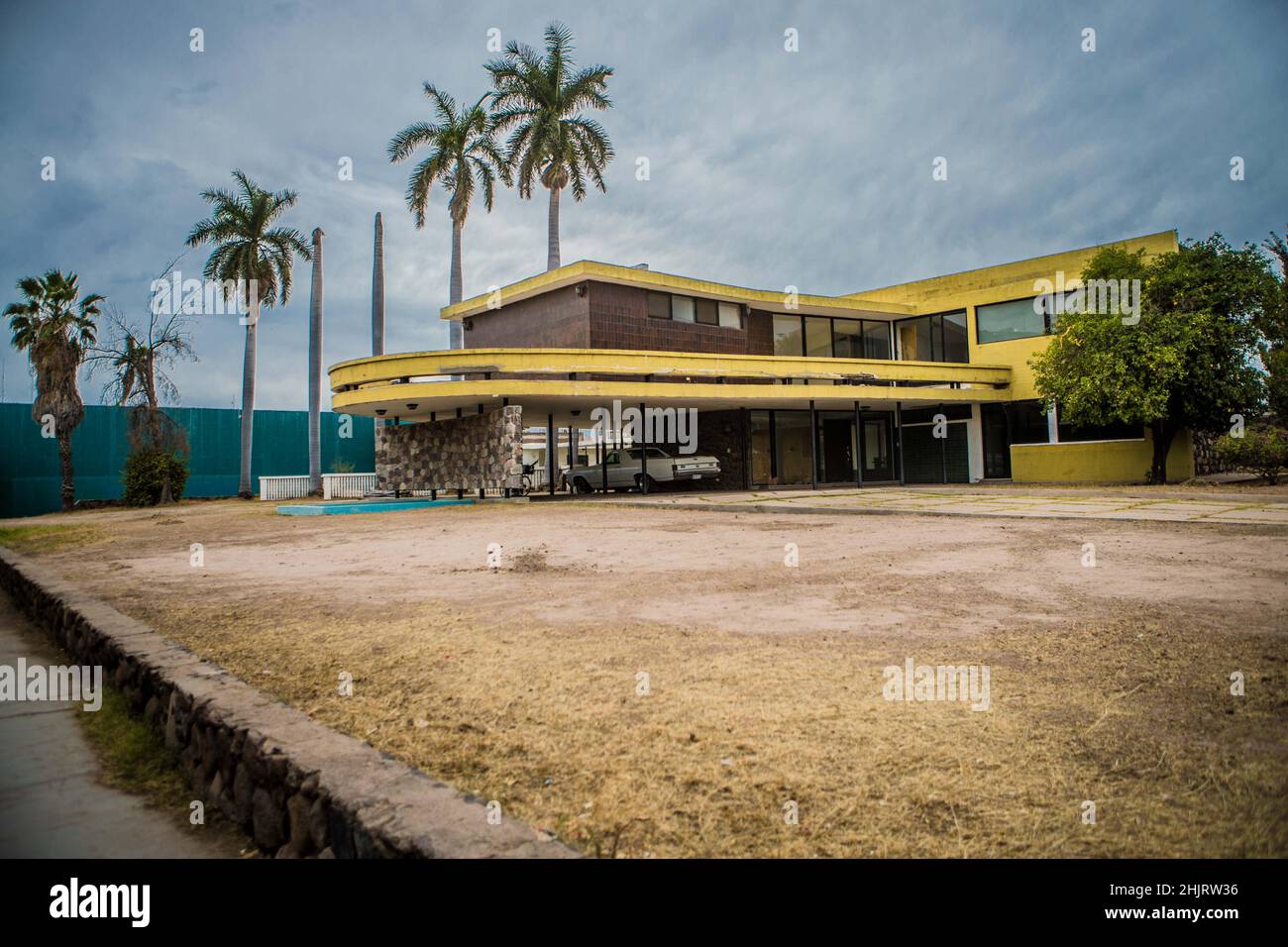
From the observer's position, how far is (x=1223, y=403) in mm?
19594

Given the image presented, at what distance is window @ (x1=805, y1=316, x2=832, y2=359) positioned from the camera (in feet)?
93.8

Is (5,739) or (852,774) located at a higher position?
(852,774)

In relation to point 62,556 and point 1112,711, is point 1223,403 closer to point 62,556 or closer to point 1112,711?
point 1112,711

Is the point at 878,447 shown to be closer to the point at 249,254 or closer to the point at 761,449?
the point at 761,449

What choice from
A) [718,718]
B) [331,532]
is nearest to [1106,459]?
[331,532]

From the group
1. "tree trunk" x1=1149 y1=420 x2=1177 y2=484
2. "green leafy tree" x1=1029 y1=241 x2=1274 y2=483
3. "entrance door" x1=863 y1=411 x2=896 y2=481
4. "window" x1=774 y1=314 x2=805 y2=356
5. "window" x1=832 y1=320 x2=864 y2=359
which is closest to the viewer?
"green leafy tree" x1=1029 y1=241 x2=1274 y2=483

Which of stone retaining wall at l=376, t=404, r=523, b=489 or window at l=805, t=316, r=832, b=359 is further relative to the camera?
window at l=805, t=316, r=832, b=359

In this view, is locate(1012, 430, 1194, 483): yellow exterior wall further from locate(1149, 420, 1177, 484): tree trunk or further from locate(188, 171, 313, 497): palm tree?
locate(188, 171, 313, 497): palm tree

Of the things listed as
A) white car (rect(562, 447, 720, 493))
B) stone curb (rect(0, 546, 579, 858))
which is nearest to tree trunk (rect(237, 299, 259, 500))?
white car (rect(562, 447, 720, 493))

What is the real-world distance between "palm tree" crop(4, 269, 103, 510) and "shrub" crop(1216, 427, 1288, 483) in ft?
122

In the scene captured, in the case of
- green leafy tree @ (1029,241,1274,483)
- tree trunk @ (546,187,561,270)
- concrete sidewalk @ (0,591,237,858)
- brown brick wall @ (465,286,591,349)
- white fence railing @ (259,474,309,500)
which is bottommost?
concrete sidewalk @ (0,591,237,858)

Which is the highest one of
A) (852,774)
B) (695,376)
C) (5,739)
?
(695,376)

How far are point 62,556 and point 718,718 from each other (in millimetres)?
11373
